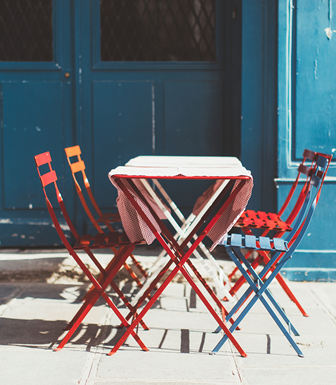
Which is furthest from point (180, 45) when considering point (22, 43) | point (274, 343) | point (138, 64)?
point (274, 343)

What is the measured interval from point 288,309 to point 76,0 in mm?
3454

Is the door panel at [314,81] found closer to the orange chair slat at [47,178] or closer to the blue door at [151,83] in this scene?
the blue door at [151,83]

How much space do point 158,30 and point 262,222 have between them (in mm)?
2349

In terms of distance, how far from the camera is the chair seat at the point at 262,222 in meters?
3.48

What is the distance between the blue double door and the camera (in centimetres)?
479

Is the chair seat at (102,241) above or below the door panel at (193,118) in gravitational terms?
below

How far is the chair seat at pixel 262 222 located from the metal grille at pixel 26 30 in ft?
8.47

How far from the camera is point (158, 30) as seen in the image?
190 inches

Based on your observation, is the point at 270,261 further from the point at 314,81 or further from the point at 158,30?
the point at 158,30

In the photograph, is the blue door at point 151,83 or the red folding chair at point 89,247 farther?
the blue door at point 151,83

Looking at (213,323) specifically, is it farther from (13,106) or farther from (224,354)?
(13,106)

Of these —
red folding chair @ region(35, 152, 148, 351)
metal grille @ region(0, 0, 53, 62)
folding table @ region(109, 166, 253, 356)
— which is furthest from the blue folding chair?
metal grille @ region(0, 0, 53, 62)

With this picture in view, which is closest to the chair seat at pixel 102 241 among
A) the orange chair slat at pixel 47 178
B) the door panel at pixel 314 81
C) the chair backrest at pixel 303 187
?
the orange chair slat at pixel 47 178

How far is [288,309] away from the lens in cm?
367
